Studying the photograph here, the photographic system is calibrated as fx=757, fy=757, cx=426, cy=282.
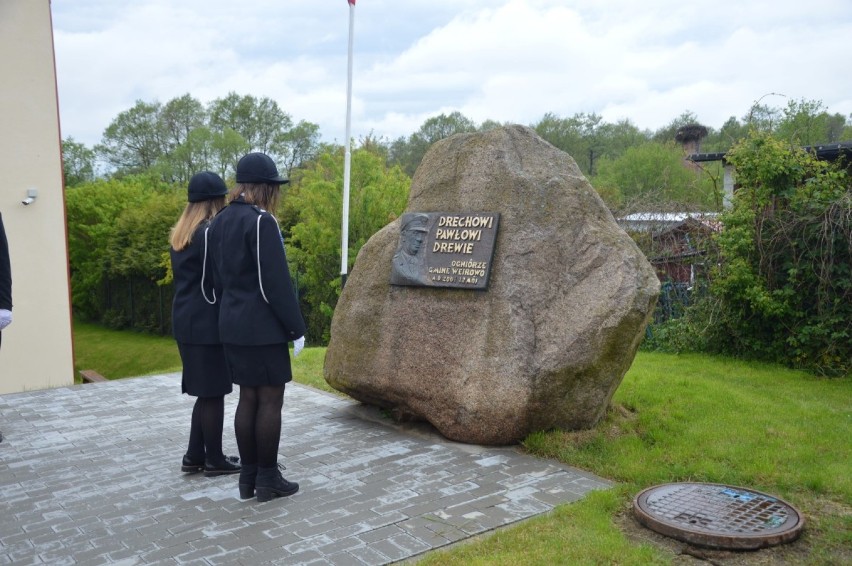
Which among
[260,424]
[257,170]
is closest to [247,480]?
[260,424]

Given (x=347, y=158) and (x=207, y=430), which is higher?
(x=347, y=158)

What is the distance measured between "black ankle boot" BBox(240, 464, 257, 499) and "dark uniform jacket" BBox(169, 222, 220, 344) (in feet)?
2.92

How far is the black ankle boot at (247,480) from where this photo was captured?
A: 480 centimetres

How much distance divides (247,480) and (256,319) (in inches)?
41.3

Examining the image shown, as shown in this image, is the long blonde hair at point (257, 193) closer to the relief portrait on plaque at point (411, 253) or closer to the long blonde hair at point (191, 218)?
the long blonde hair at point (191, 218)

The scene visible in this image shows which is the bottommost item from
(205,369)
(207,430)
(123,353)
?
(123,353)

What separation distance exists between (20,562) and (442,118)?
38.4 meters

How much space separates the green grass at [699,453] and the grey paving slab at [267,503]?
251 mm

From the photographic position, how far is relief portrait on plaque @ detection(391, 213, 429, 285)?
6371 millimetres

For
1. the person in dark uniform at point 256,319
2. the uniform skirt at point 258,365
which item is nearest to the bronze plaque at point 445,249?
the person in dark uniform at point 256,319

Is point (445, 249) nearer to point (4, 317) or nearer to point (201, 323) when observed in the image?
point (201, 323)

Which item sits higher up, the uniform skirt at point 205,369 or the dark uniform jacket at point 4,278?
the dark uniform jacket at point 4,278

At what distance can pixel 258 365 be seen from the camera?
4695 millimetres

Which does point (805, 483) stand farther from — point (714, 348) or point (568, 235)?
point (714, 348)
